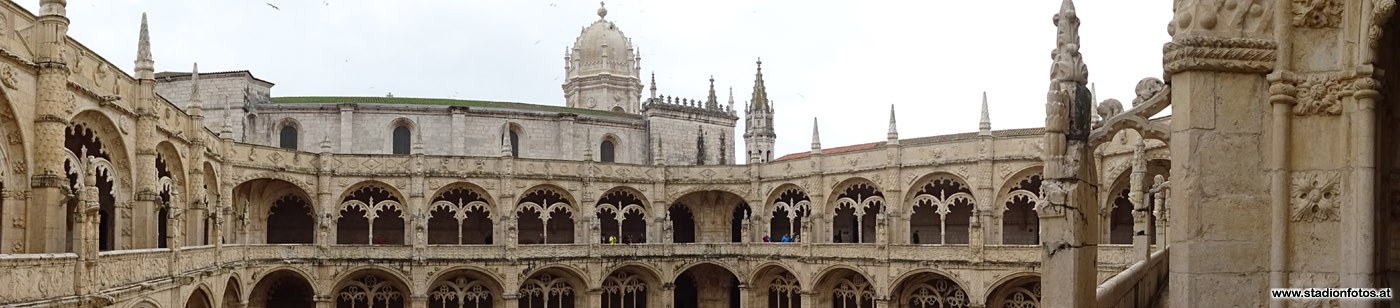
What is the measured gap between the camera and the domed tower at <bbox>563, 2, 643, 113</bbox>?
5978 cm

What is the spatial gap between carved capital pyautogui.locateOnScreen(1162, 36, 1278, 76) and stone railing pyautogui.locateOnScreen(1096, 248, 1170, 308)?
7.27 ft

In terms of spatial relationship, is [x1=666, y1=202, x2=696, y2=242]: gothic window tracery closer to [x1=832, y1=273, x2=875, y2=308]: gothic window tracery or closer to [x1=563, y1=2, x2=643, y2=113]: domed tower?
[x1=832, y1=273, x2=875, y2=308]: gothic window tracery

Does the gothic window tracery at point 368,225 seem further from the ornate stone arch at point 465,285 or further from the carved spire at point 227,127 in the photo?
the carved spire at point 227,127

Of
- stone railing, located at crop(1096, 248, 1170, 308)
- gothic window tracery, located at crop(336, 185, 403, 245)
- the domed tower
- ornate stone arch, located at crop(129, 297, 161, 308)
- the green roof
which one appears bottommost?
ornate stone arch, located at crop(129, 297, 161, 308)

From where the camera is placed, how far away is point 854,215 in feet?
146

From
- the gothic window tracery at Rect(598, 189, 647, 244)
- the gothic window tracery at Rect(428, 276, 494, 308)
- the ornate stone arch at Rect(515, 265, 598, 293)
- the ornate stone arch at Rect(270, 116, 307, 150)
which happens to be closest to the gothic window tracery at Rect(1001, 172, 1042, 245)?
the gothic window tracery at Rect(598, 189, 647, 244)

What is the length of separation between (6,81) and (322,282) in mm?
23230

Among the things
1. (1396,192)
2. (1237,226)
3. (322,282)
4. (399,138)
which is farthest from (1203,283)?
(399,138)

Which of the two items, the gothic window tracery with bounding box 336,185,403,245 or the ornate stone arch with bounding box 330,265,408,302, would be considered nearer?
the ornate stone arch with bounding box 330,265,408,302

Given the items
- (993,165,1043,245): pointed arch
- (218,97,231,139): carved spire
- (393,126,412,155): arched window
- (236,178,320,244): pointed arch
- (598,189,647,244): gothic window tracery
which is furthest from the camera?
(393,126,412,155): arched window

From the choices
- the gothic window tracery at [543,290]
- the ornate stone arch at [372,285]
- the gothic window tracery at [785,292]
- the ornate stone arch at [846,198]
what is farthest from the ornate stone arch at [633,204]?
the ornate stone arch at [372,285]

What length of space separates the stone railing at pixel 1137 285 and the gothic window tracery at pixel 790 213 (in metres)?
25.5

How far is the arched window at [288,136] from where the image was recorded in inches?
1812

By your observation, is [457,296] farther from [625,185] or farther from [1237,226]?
[1237,226]
